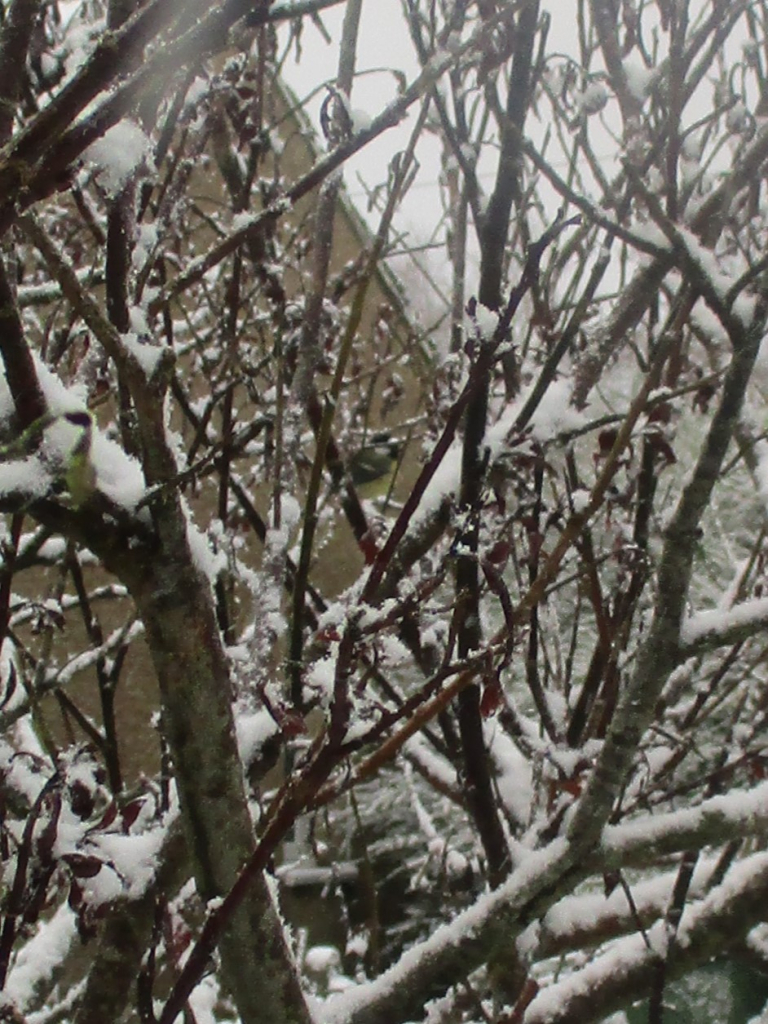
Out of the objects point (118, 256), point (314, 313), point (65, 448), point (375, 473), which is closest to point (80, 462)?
point (65, 448)

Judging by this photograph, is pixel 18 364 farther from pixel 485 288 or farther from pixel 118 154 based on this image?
pixel 485 288

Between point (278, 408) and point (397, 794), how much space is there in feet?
18.7

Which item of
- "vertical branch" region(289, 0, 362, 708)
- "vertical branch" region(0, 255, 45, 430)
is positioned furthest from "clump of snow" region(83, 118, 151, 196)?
"vertical branch" region(289, 0, 362, 708)

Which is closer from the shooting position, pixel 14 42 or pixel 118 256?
pixel 14 42

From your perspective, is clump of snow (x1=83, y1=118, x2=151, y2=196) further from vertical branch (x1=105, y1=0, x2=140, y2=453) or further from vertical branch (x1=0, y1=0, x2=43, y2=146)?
vertical branch (x1=0, y1=0, x2=43, y2=146)

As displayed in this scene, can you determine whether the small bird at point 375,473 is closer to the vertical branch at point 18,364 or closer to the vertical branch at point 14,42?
the vertical branch at point 18,364

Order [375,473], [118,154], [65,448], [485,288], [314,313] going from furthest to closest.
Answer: [375,473] → [314,313] → [485,288] → [118,154] → [65,448]

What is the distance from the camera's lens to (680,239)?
1.70m

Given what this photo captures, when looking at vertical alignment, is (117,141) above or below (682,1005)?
above

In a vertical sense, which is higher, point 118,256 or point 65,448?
point 118,256

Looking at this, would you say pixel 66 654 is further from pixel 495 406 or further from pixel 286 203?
pixel 286 203

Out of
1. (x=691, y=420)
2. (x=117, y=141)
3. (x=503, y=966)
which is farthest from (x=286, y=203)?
(x=691, y=420)

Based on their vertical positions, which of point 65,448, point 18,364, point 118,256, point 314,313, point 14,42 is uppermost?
point 314,313

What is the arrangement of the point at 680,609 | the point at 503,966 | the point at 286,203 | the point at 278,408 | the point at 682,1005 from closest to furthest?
the point at 286,203 → the point at 680,609 → the point at 278,408 → the point at 503,966 → the point at 682,1005
